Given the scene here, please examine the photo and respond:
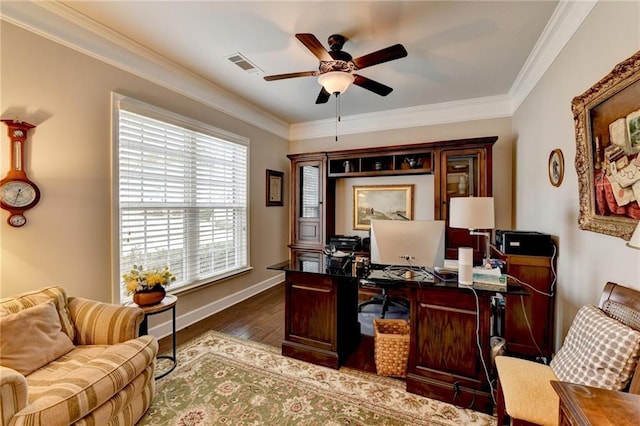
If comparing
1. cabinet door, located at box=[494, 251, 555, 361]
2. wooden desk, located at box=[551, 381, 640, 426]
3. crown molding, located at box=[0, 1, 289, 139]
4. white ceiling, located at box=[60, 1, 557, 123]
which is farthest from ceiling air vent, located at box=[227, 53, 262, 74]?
wooden desk, located at box=[551, 381, 640, 426]

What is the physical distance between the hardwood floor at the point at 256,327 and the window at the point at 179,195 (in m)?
0.50

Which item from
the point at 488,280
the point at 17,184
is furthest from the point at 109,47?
the point at 488,280

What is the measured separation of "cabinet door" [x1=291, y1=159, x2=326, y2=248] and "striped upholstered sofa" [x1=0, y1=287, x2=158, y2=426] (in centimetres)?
289

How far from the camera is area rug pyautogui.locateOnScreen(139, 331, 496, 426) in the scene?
1.76 m

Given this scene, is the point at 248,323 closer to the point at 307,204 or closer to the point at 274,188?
the point at 307,204

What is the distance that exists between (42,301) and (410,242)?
2.52 m

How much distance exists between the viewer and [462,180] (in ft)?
12.0

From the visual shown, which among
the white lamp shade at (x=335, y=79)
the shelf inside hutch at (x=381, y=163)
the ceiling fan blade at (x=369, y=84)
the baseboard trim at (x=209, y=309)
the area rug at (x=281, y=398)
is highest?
the ceiling fan blade at (x=369, y=84)

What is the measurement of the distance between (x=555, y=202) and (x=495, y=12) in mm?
1627

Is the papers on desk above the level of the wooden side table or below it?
above

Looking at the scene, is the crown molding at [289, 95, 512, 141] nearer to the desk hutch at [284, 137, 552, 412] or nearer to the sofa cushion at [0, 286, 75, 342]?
the desk hutch at [284, 137, 552, 412]

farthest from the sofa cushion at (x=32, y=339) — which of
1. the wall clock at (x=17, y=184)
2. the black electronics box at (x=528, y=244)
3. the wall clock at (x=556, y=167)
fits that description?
the wall clock at (x=556, y=167)

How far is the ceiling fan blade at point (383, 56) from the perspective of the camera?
1.91 metres

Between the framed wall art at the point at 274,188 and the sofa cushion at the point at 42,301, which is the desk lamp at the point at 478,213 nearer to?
the sofa cushion at the point at 42,301
